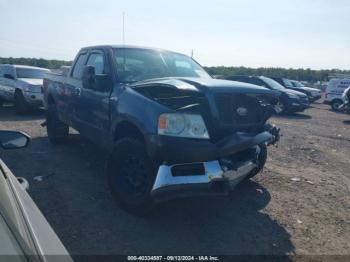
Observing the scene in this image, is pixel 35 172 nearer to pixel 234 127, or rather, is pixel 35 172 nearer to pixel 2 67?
pixel 234 127

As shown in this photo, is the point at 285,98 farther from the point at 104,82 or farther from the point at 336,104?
the point at 104,82

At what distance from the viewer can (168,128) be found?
360 cm

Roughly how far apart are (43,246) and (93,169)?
457 cm

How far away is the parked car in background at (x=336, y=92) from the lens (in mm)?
19527

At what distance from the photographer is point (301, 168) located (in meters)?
6.59

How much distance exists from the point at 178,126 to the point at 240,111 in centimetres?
90

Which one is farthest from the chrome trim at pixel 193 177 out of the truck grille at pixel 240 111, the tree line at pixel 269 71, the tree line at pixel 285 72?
the tree line at pixel 269 71

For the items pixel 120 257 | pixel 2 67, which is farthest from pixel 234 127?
pixel 2 67

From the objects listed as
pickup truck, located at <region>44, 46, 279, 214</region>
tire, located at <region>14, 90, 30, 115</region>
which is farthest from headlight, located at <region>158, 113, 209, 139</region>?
tire, located at <region>14, 90, 30, 115</region>

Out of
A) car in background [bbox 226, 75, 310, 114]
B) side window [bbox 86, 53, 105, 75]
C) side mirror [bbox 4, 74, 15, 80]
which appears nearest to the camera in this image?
side window [bbox 86, 53, 105, 75]

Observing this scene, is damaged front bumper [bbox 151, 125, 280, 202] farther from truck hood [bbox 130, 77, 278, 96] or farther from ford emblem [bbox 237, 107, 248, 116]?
truck hood [bbox 130, 77, 278, 96]

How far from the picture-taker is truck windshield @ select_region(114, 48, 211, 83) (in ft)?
16.0

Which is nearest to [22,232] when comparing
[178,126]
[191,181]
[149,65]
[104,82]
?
[191,181]

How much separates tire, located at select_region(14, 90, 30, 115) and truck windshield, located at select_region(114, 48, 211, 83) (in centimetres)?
788
